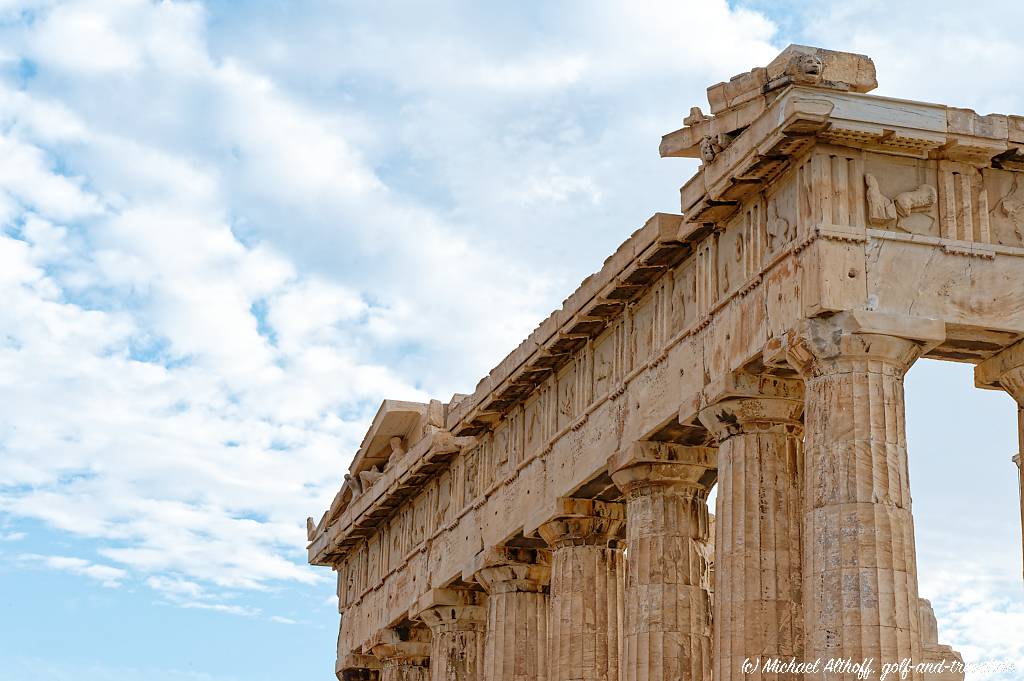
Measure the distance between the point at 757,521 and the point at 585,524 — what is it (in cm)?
747

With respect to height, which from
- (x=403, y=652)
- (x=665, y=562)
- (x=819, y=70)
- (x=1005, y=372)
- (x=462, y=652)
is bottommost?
(x=462, y=652)

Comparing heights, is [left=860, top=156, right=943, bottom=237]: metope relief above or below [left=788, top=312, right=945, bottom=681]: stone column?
above

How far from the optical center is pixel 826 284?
24.1 m

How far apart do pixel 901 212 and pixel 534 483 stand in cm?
1171

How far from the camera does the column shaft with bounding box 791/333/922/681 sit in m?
22.8

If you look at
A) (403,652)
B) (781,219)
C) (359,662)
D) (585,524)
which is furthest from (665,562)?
(359,662)

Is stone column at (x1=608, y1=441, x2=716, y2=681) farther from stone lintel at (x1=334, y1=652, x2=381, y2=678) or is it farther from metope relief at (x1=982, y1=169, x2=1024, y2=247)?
stone lintel at (x1=334, y1=652, x2=381, y2=678)

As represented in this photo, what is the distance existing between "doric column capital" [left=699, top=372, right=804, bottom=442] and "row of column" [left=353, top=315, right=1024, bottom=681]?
0.02m

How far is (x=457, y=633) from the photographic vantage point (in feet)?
134

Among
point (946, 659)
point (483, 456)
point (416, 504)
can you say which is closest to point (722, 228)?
point (483, 456)

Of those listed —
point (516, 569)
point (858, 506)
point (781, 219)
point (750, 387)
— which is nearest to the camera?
point (858, 506)

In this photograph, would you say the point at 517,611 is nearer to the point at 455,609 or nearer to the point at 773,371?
the point at 455,609

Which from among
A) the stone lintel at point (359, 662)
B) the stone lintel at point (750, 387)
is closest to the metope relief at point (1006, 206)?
the stone lintel at point (750, 387)

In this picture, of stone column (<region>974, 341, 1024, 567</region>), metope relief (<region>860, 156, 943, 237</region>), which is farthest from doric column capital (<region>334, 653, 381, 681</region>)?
metope relief (<region>860, 156, 943, 237</region>)
